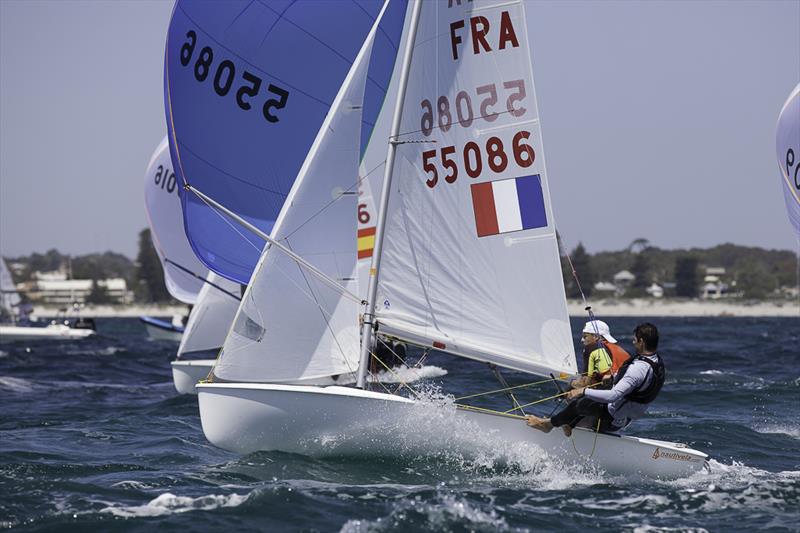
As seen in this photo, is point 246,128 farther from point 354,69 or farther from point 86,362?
point 86,362

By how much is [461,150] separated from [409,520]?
12.5 ft

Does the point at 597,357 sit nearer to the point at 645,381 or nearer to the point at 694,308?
the point at 645,381

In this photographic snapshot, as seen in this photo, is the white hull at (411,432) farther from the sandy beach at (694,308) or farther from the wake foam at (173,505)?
the sandy beach at (694,308)

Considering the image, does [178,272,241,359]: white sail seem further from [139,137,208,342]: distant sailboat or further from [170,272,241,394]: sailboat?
[139,137,208,342]: distant sailboat

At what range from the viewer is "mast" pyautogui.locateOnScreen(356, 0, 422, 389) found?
10.4m

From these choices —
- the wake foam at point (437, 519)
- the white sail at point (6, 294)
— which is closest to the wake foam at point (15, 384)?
the wake foam at point (437, 519)

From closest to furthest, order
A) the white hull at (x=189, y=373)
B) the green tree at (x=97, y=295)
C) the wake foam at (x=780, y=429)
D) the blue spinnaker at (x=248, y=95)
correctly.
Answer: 1. the blue spinnaker at (x=248, y=95)
2. the wake foam at (x=780, y=429)
3. the white hull at (x=189, y=373)
4. the green tree at (x=97, y=295)

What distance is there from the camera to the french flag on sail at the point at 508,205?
10367 millimetres

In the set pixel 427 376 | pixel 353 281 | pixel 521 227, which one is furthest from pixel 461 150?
pixel 427 376

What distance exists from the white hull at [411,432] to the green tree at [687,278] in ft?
480

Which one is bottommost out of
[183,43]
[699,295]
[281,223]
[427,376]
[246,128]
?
[699,295]

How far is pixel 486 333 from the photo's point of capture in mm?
10625

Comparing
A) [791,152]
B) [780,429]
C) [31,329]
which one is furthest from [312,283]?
[31,329]

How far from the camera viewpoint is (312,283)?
1097 cm
